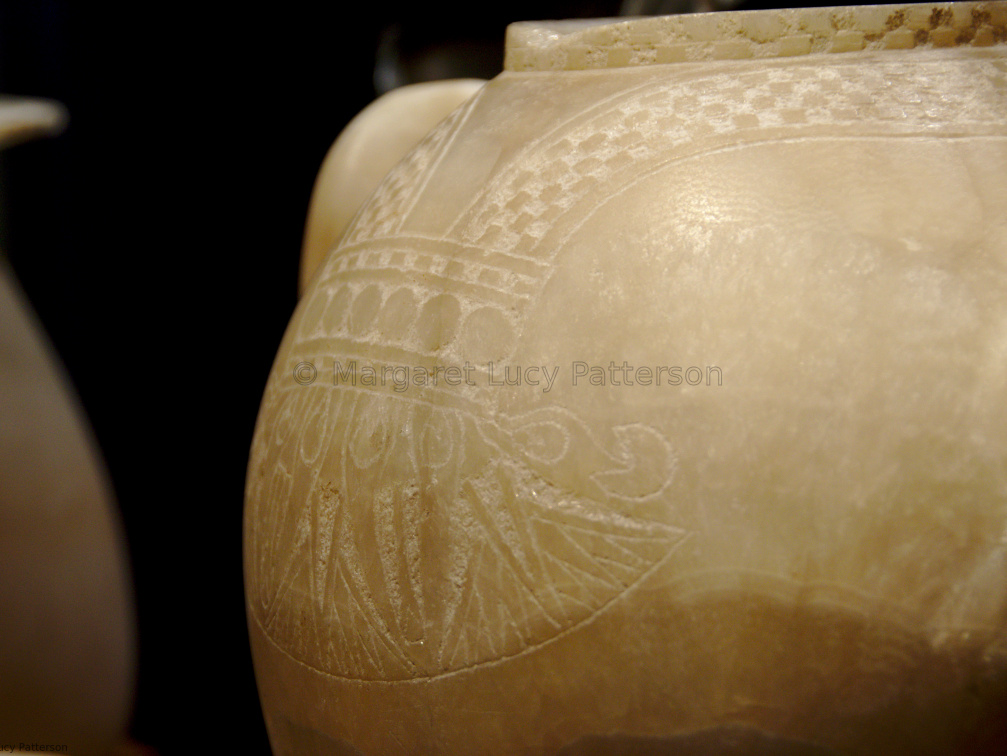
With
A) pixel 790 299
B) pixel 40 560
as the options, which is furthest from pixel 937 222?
pixel 40 560

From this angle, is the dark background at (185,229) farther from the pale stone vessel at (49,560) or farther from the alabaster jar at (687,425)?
the alabaster jar at (687,425)

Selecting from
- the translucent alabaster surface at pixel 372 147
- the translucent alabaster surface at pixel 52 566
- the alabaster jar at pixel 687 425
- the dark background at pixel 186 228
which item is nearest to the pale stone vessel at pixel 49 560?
the translucent alabaster surface at pixel 52 566

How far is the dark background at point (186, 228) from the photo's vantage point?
183cm

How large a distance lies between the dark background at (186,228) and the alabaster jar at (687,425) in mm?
1054

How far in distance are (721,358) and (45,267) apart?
5.30 feet

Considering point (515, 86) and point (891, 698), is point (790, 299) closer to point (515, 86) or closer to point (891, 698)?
point (891, 698)

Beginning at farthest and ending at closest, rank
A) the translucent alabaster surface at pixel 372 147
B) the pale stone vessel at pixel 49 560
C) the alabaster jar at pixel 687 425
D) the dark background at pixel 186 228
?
the dark background at pixel 186 228, the pale stone vessel at pixel 49 560, the translucent alabaster surface at pixel 372 147, the alabaster jar at pixel 687 425

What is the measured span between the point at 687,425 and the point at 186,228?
150 cm

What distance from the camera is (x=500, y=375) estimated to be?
72 cm

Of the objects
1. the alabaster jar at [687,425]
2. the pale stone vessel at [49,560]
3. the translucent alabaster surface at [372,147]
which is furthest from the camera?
the pale stone vessel at [49,560]

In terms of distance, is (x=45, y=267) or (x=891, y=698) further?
(x=45, y=267)

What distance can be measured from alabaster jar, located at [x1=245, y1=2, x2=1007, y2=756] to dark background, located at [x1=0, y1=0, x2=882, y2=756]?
→ 3.46 feet

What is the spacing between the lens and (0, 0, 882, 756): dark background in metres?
1.83

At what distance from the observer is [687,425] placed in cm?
67
